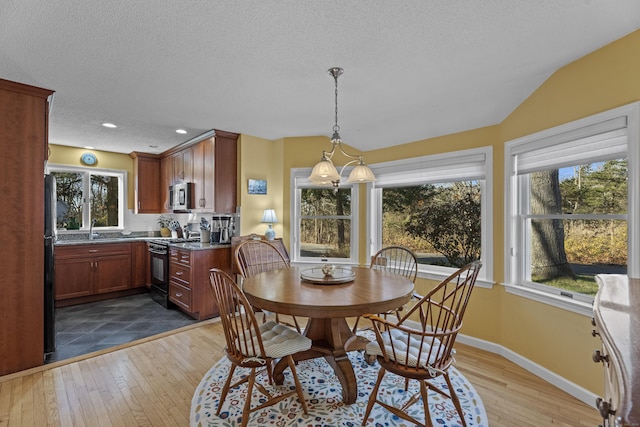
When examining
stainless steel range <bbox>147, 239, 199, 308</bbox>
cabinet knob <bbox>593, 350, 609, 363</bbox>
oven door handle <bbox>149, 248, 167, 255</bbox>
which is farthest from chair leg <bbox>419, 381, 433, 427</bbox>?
oven door handle <bbox>149, 248, 167, 255</bbox>

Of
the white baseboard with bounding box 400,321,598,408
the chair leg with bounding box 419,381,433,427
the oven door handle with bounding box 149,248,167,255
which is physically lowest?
the white baseboard with bounding box 400,321,598,408

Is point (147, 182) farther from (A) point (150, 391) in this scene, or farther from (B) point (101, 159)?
(A) point (150, 391)

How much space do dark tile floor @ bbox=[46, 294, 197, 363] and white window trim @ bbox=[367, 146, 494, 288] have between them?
102 inches

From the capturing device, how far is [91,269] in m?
4.39

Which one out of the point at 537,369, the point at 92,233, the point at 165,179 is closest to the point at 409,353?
the point at 537,369

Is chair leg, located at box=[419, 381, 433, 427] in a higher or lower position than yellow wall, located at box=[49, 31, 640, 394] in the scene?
lower

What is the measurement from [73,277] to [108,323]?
128 cm

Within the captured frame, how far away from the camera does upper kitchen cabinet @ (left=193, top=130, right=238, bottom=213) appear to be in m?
3.88

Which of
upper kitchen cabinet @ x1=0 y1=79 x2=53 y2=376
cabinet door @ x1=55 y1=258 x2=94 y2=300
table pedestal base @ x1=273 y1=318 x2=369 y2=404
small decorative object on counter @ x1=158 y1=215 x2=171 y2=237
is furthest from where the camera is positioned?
small decorative object on counter @ x1=158 y1=215 x2=171 y2=237

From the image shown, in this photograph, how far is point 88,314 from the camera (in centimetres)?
385

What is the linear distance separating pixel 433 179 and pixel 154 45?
9.19 ft

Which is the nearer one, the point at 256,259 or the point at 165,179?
the point at 256,259

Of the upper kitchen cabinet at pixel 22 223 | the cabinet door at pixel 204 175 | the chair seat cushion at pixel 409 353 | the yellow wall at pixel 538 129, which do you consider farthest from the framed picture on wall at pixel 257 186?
the chair seat cushion at pixel 409 353

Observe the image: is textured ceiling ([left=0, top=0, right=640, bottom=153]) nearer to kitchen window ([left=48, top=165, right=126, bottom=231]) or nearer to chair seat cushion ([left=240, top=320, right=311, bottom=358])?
chair seat cushion ([left=240, top=320, right=311, bottom=358])
